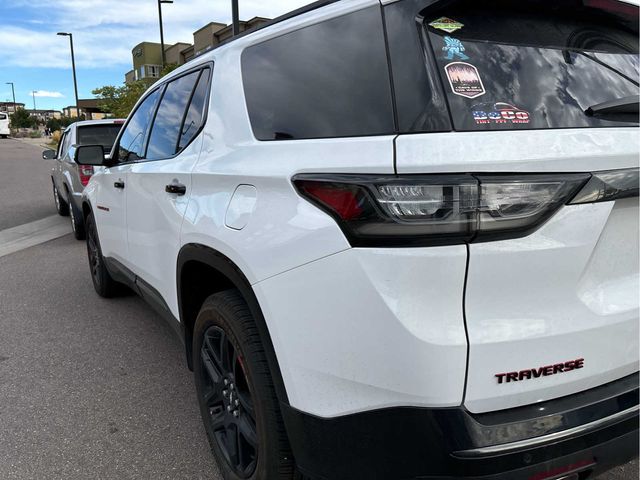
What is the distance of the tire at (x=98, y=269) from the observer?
189 inches

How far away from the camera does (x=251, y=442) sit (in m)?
2.12

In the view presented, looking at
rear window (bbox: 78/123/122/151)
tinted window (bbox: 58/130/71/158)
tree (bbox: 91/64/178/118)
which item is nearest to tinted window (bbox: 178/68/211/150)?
rear window (bbox: 78/123/122/151)

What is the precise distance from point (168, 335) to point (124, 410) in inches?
45.8

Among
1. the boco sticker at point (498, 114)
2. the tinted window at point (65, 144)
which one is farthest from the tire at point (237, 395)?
the tinted window at point (65, 144)

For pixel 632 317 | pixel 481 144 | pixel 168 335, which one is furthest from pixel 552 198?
pixel 168 335

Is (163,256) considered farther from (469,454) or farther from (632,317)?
(632,317)

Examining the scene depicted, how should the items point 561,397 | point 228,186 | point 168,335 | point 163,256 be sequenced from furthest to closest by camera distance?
point 168,335, point 163,256, point 228,186, point 561,397

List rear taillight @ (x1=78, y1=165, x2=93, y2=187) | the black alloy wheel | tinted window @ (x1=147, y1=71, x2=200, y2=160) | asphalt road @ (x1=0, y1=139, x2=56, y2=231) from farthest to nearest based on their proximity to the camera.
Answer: asphalt road @ (x1=0, y1=139, x2=56, y2=231) < rear taillight @ (x1=78, y1=165, x2=93, y2=187) < tinted window @ (x1=147, y1=71, x2=200, y2=160) < the black alloy wheel

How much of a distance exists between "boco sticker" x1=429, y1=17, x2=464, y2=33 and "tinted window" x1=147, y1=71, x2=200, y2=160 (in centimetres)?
155

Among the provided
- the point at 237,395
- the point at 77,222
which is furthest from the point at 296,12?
the point at 77,222

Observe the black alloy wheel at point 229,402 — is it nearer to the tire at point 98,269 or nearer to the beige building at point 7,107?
the tire at point 98,269

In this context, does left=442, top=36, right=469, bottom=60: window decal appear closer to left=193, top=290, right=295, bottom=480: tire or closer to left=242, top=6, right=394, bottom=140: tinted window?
left=242, top=6, right=394, bottom=140: tinted window

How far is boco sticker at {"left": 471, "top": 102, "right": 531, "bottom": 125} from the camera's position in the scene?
4.79ft

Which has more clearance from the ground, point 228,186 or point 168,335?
point 228,186
